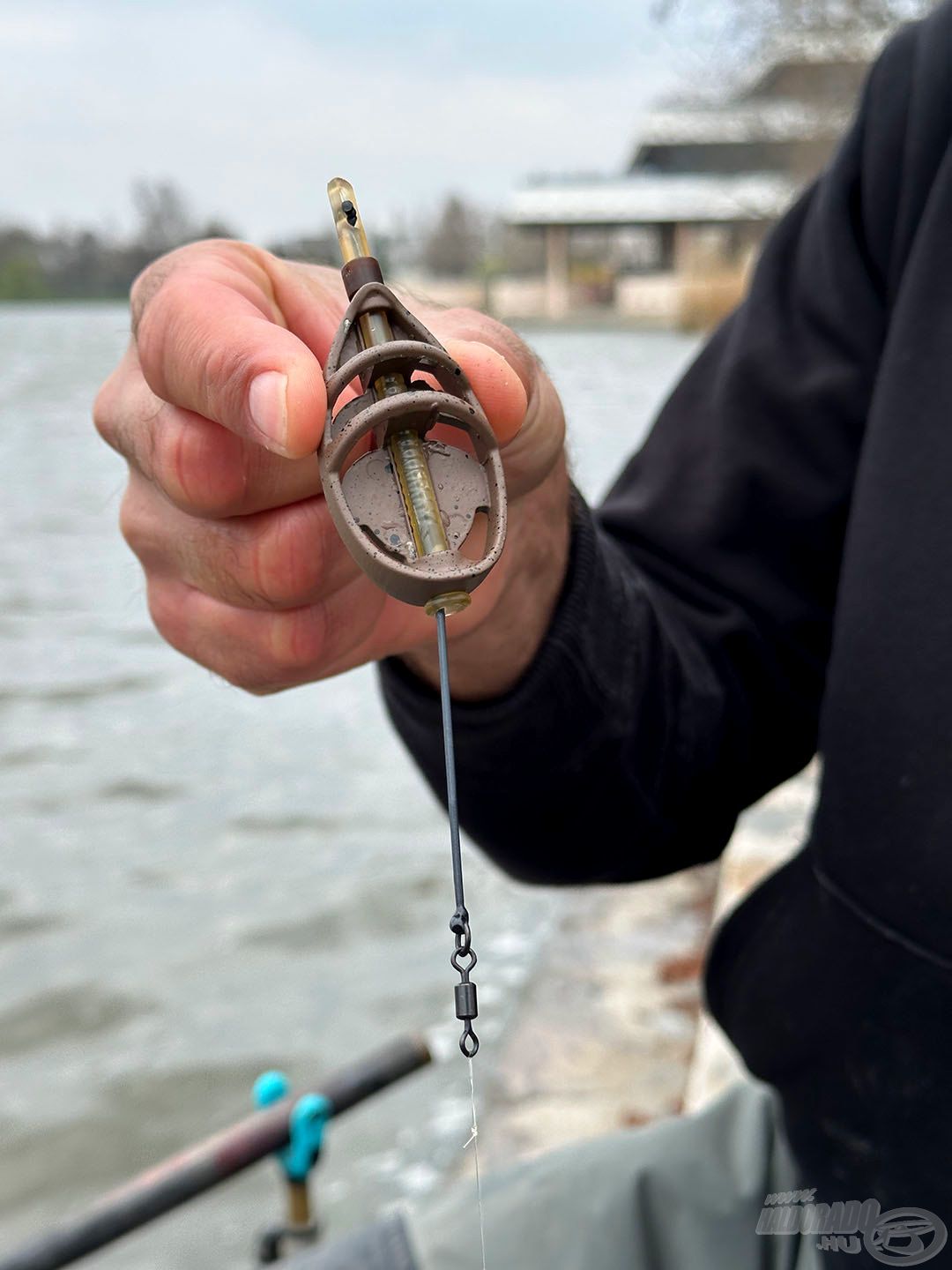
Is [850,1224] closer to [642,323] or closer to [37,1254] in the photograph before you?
[37,1254]

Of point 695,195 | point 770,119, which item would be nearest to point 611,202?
point 695,195

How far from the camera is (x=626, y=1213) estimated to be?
143 centimetres

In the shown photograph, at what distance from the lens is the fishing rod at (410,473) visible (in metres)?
0.71

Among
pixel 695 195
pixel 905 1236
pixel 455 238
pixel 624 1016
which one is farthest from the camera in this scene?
pixel 695 195

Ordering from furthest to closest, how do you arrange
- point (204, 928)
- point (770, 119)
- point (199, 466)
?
point (770, 119) < point (204, 928) < point (199, 466)

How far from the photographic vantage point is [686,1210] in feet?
4.69

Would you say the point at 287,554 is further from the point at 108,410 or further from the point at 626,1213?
the point at 626,1213

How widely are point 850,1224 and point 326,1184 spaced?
7.68 ft

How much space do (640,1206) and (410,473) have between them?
1081 millimetres

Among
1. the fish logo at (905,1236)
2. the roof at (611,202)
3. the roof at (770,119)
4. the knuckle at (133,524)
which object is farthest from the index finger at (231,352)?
the roof at (611,202)

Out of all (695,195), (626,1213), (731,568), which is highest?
(731,568)

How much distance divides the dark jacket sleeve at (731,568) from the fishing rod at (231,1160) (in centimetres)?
64

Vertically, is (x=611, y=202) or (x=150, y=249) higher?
(x=150, y=249)

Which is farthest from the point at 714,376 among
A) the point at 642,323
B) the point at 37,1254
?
the point at 642,323
